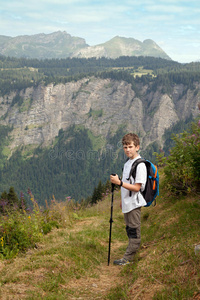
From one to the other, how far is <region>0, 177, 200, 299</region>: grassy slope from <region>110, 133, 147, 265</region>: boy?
332 mm

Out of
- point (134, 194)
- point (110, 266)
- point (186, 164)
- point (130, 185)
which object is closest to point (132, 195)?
point (134, 194)

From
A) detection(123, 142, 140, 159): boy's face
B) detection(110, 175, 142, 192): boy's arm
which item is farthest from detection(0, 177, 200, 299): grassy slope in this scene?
detection(123, 142, 140, 159): boy's face

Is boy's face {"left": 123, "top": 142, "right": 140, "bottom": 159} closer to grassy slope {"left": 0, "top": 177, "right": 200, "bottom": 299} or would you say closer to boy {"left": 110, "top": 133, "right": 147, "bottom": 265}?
boy {"left": 110, "top": 133, "right": 147, "bottom": 265}

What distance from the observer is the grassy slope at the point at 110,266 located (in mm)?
4750

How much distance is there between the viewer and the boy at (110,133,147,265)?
21.1ft

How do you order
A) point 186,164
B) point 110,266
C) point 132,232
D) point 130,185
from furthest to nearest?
point 186,164
point 110,266
point 132,232
point 130,185

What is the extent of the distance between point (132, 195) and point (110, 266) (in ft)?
6.54

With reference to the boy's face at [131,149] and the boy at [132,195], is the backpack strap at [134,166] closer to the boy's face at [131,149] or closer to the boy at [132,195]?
the boy at [132,195]

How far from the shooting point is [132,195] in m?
6.60

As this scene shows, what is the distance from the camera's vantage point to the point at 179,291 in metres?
4.26

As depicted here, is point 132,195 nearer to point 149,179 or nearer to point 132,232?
point 149,179

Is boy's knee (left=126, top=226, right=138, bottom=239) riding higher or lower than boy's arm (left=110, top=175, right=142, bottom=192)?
lower

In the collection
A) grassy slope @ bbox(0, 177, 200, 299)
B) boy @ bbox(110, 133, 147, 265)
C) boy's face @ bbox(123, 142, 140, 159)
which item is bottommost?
grassy slope @ bbox(0, 177, 200, 299)

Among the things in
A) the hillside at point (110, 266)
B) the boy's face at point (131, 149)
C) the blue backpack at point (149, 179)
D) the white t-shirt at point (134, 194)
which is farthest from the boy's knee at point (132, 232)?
the boy's face at point (131, 149)
